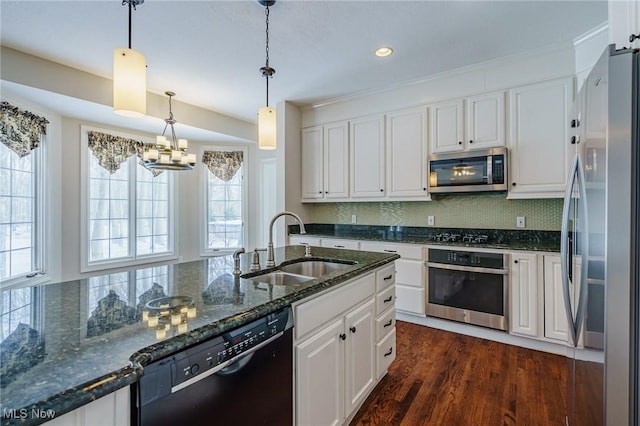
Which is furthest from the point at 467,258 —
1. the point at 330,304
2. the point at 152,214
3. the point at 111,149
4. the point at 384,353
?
the point at 111,149

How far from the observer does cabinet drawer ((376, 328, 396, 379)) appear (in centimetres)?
201

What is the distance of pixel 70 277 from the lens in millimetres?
3826

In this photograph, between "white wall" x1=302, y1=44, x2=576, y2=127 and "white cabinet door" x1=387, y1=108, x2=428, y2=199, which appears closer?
"white wall" x1=302, y1=44, x2=576, y2=127

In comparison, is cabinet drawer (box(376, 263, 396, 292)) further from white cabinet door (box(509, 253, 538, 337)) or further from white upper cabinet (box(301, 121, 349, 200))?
white upper cabinet (box(301, 121, 349, 200))

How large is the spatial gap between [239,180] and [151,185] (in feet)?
4.51

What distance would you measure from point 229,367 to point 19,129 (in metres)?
3.70

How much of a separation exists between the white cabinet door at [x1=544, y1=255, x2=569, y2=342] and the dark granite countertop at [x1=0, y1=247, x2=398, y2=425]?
1.93m

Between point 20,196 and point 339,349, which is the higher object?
point 20,196

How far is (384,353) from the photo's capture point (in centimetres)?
210

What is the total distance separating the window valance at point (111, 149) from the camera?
13.4 feet

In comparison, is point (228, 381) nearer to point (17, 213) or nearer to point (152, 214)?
point (17, 213)

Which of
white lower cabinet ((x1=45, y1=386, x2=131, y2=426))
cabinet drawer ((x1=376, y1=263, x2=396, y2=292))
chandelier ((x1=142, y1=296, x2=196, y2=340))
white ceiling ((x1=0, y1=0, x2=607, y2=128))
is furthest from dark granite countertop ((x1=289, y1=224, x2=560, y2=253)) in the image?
white lower cabinet ((x1=45, y1=386, x2=131, y2=426))

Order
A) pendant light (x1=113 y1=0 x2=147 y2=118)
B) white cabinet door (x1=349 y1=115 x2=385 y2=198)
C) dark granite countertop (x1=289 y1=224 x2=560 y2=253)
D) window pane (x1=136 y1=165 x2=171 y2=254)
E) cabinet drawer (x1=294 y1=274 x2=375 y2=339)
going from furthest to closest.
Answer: window pane (x1=136 y1=165 x2=171 y2=254), white cabinet door (x1=349 y1=115 x2=385 y2=198), dark granite countertop (x1=289 y1=224 x2=560 y2=253), pendant light (x1=113 y1=0 x2=147 y2=118), cabinet drawer (x1=294 y1=274 x2=375 y2=339)

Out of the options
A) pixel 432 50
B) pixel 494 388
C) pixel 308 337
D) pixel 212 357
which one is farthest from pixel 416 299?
pixel 212 357
